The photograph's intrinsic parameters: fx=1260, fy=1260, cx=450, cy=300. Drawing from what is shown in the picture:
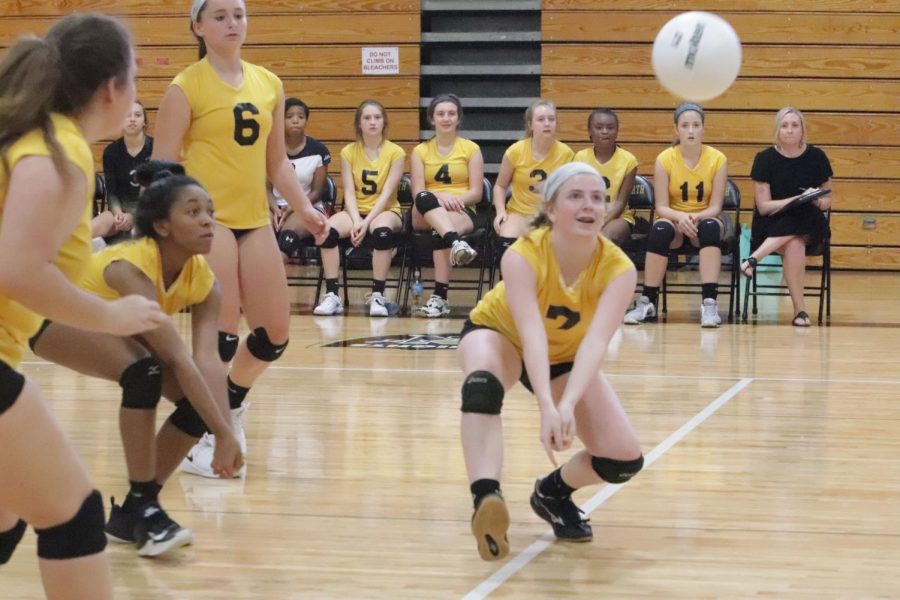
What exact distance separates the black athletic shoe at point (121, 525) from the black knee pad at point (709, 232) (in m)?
5.90

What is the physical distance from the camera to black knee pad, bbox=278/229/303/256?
29.7ft

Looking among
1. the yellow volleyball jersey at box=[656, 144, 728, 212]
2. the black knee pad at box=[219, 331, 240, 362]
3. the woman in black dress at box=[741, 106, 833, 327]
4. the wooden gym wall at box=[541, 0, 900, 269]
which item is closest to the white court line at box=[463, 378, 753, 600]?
the black knee pad at box=[219, 331, 240, 362]

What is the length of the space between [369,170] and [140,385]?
637 cm

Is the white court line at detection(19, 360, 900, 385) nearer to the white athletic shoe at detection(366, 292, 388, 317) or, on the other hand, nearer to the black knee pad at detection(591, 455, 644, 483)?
the white athletic shoe at detection(366, 292, 388, 317)

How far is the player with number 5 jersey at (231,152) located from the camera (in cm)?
429

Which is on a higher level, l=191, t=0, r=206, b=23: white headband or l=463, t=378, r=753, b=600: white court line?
l=191, t=0, r=206, b=23: white headband

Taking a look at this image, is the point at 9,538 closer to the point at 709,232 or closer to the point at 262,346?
the point at 262,346

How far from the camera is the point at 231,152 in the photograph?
4.36 meters

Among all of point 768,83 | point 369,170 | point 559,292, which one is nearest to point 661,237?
point 369,170

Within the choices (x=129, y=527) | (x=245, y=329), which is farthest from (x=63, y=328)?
(x=245, y=329)

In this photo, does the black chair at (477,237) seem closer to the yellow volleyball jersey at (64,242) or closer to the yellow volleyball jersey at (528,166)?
the yellow volleyball jersey at (528,166)

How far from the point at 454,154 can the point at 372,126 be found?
69 centimetres

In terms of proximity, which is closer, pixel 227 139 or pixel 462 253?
pixel 227 139

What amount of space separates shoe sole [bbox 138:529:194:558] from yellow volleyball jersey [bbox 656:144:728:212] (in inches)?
244
